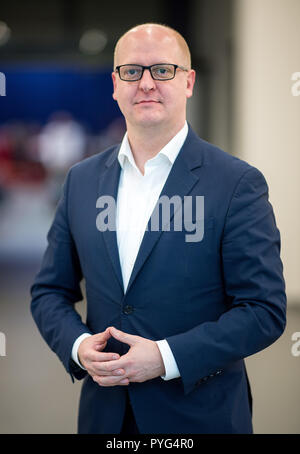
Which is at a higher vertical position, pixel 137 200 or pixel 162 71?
pixel 162 71

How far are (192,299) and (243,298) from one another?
145mm

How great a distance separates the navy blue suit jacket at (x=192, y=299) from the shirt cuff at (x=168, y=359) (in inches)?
0.7

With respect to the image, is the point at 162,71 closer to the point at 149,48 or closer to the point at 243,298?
the point at 149,48

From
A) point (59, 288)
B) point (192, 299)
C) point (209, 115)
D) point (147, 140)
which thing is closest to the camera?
point (192, 299)

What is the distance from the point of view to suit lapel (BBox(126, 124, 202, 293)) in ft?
4.64

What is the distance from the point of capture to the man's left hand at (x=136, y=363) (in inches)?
52.3

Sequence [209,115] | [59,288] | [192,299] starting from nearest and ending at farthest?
[192,299] < [59,288] < [209,115]

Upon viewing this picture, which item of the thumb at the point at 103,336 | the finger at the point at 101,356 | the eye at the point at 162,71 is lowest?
the finger at the point at 101,356

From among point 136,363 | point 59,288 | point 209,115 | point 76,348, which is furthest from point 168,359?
point 209,115

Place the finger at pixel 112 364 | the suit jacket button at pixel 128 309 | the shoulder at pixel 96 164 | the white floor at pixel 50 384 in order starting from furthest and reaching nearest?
the white floor at pixel 50 384
the shoulder at pixel 96 164
the suit jacket button at pixel 128 309
the finger at pixel 112 364

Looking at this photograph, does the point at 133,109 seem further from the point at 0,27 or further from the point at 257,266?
the point at 0,27

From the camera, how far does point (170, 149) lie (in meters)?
1.52

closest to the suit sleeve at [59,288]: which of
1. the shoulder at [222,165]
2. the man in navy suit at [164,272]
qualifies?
the man in navy suit at [164,272]

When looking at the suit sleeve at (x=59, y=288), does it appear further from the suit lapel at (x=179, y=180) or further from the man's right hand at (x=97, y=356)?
the suit lapel at (x=179, y=180)
